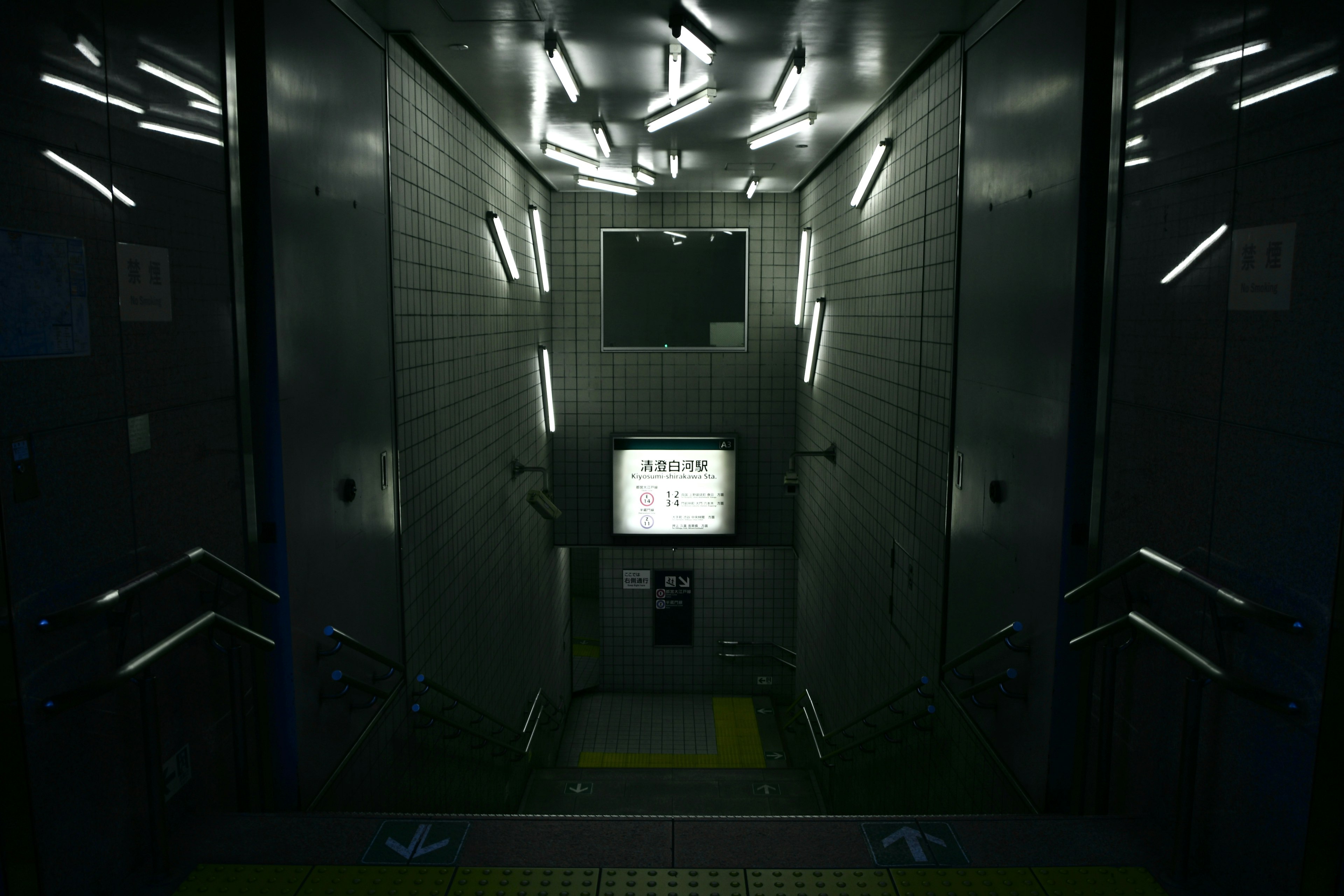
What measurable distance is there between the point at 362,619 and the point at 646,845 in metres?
1.80

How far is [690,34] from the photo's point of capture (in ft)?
12.4

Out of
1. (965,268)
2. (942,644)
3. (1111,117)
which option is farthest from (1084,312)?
(942,644)

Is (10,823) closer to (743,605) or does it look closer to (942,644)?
(942,644)

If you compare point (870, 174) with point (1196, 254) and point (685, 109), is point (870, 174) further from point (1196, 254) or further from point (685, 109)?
point (1196, 254)

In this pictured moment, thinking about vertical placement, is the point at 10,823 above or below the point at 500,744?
above

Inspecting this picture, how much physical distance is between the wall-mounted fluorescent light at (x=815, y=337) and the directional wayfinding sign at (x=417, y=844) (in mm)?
5846

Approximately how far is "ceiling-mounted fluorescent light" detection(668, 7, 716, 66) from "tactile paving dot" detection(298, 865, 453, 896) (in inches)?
136

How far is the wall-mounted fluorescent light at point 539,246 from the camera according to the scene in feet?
25.6

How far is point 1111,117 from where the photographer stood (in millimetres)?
2656

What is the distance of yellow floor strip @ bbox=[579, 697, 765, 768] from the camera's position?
878 cm

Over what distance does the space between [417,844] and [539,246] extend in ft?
21.3

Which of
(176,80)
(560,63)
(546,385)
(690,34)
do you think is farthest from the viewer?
(546,385)

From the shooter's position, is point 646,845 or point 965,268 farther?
point 965,268

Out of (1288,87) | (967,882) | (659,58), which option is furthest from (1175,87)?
(659,58)
